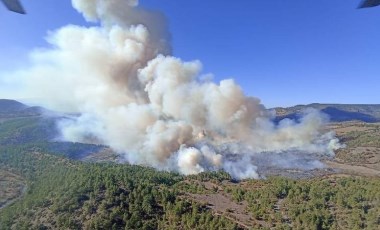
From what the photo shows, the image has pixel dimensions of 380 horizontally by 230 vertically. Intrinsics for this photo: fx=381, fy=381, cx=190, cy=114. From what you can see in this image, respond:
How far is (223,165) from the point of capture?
157250mm

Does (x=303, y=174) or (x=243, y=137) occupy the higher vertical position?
(x=243, y=137)

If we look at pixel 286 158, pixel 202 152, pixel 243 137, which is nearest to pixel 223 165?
pixel 202 152

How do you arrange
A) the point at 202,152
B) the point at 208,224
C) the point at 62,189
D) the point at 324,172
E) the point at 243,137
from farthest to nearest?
the point at 243,137 → the point at 324,172 → the point at 202,152 → the point at 62,189 → the point at 208,224

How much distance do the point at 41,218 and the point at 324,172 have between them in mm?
122928

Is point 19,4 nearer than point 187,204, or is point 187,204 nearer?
point 19,4

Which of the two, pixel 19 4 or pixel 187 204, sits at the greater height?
pixel 19 4

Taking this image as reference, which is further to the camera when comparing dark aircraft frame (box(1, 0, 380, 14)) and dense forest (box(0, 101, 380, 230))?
dense forest (box(0, 101, 380, 230))

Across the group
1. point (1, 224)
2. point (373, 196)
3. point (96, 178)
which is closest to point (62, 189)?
point (96, 178)

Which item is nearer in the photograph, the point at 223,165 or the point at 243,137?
the point at 223,165

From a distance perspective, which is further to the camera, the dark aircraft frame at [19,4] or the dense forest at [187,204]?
the dense forest at [187,204]

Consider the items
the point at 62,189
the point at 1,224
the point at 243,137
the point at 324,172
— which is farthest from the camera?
the point at 243,137

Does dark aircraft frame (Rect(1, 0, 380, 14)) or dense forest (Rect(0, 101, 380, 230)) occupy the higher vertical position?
dark aircraft frame (Rect(1, 0, 380, 14))

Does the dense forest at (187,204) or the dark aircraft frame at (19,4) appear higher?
the dark aircraft frame at (19,4)

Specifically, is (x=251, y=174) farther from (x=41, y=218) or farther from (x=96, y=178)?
(x=41, y=218)
